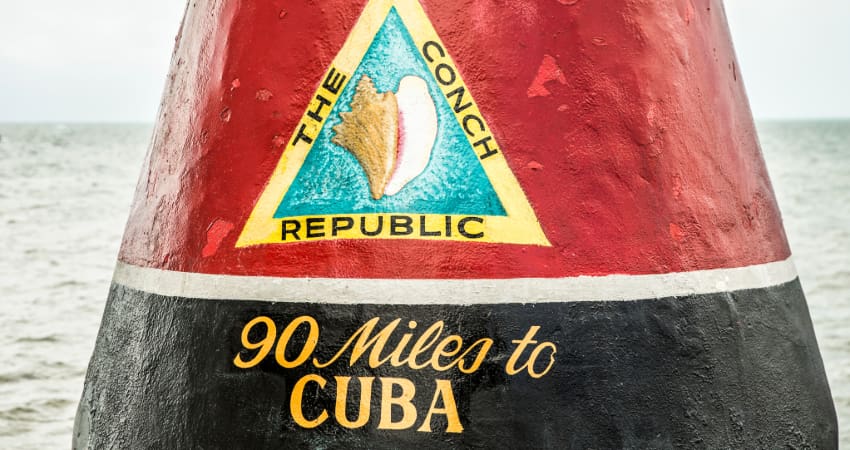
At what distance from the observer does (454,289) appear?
311 centimetres

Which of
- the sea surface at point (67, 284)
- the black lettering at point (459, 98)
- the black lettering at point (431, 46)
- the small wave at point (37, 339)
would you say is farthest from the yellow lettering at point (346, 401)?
the small wave at point (37, 339)

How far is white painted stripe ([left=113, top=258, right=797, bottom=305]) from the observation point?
10.2 feet

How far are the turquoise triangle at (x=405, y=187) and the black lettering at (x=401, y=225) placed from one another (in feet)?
0.08

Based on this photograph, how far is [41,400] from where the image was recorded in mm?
8891

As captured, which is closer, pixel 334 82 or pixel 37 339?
pixel 334 82

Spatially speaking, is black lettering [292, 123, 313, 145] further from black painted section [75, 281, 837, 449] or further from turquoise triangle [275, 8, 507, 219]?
black painted section [75, 281, 837, 449]

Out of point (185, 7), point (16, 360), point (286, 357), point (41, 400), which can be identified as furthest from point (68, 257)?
point (286, 357)

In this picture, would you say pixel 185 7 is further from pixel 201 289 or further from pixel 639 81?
pixel 639 81

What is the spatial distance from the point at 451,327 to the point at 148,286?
110 cm

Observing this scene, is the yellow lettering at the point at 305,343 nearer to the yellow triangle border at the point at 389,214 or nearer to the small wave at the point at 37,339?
the yellow triangle border at the point at 389,214

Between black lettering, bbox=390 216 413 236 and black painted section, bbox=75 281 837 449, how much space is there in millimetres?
230

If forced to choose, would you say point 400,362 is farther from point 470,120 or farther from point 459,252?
point 470,120

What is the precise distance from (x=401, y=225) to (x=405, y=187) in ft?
0.38

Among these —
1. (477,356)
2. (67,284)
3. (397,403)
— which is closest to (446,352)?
(477,356)
